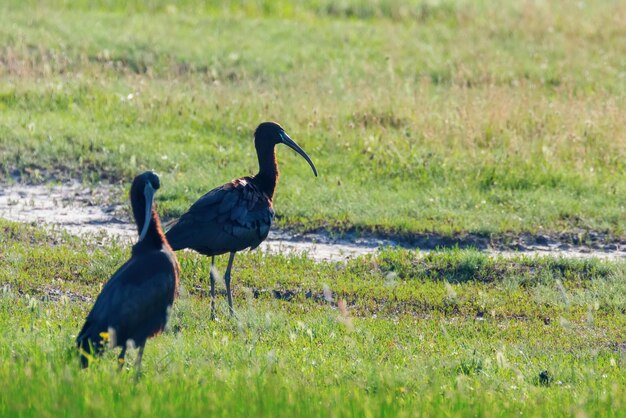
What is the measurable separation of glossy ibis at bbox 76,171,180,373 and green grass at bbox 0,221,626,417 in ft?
0.61

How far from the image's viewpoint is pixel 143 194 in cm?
786

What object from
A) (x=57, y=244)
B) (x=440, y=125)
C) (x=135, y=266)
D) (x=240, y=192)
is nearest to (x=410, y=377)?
(x=135, y=266)

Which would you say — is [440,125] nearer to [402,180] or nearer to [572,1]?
[402,180]

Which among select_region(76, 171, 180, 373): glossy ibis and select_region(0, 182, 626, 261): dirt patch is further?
select_region(0, 182, 626, 261): dirt patch

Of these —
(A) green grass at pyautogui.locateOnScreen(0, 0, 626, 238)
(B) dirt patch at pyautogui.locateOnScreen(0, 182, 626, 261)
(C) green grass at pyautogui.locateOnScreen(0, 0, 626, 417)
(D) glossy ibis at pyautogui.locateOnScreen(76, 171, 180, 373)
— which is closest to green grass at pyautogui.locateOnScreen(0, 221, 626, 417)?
(C) green grass at pyautogui.locateOnScreen(0, 0, 626, 417)

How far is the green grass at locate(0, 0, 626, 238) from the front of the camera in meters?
13.7

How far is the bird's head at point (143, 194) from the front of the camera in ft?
25.3

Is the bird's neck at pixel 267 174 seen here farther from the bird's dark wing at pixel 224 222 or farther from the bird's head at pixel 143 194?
the bird's head at pixel 143 194

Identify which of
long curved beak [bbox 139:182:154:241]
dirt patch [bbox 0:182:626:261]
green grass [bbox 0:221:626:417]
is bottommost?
dirt patch [bbox 0:182:626:261]

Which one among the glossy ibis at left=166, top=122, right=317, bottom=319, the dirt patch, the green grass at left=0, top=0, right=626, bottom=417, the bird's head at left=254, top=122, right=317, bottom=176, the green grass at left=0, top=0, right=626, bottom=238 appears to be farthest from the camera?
the green grass at left=0, top=0, right=626, bottom=238

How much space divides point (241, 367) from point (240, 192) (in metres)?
2.91

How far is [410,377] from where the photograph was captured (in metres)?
7.54

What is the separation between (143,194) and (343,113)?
Answer: 29.1 feet

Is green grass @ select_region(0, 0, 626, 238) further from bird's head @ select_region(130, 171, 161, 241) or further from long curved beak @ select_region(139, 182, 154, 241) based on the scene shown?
long curved beak @ select_region(139, 182, 154, 241)
